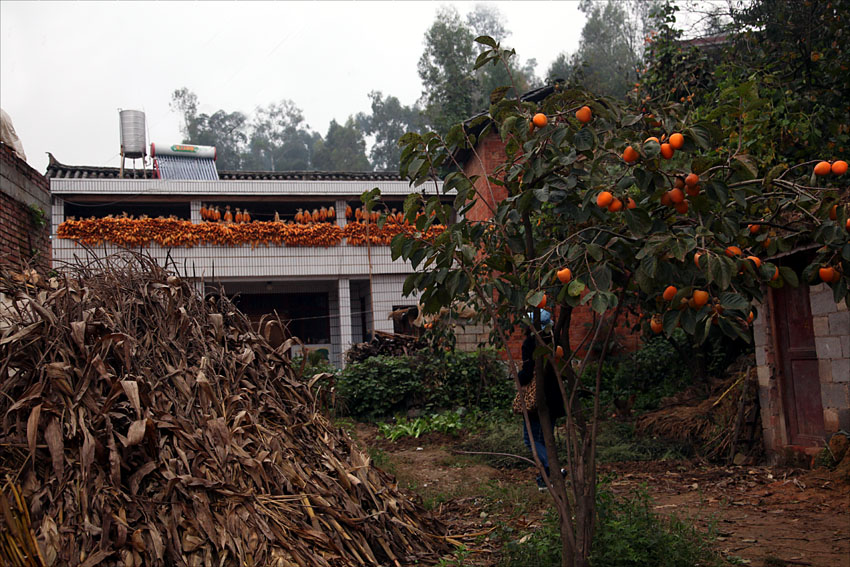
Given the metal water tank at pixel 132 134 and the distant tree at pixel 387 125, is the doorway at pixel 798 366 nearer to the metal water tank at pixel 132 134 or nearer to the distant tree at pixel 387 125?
the metal water tank at pixel 132 134

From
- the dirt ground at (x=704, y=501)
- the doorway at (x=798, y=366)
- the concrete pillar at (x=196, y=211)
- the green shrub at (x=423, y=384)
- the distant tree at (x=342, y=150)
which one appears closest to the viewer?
the dirt ground at (x=704, y=501)

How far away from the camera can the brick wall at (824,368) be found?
6.90 m

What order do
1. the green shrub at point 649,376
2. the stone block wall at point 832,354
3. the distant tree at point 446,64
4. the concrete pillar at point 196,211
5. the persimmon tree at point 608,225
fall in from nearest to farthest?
1. the persimmon tree at point 608,225
2. the stone block wall at point 832,354
3. the green shrub at point 649,376
4. the concrete pillar at point 196,211
5. the distant tree at point 446,64

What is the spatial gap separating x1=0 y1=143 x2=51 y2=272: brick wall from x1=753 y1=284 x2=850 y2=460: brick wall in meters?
8.09

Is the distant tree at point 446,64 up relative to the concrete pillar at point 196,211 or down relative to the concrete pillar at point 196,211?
up

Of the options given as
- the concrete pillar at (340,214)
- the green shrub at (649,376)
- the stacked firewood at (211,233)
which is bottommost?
the green shrub at (649,376)

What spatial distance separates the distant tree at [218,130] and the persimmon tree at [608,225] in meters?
43.8

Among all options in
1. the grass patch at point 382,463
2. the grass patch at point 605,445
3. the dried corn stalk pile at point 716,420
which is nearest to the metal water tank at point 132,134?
the grass patch at point 605,445

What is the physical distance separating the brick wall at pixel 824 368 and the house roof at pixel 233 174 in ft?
40.3

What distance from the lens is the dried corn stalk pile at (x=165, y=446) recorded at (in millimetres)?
3594

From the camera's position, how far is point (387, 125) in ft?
165

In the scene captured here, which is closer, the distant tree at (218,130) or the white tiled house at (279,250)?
the white tiled house at (279,250)

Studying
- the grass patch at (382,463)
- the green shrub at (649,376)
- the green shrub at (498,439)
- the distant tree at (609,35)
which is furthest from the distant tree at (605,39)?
the grass patch at (382,463)

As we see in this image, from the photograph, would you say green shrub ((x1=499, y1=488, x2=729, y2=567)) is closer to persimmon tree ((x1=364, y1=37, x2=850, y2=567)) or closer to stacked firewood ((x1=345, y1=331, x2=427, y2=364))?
persimmon tree ((x1=364, y1=37, x2=850, y2=567))
